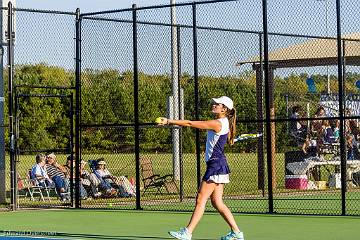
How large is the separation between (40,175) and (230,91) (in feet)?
15.2

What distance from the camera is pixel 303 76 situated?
82.8 ft

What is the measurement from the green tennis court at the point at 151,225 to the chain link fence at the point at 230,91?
0.96 m

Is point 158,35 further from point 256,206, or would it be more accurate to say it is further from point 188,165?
point 188,165

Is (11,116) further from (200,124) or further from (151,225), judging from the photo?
(200,124)

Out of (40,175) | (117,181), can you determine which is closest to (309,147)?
(117,181)

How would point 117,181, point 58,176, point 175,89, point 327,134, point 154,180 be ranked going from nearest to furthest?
1. point 58,176
2. point 117,181
3. point 175,89
4. point 154,180
5. point 327,134

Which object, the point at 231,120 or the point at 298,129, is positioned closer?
the point at 231,120

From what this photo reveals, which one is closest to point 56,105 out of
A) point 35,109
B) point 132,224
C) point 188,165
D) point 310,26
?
point 35,109

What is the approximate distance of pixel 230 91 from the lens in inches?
990

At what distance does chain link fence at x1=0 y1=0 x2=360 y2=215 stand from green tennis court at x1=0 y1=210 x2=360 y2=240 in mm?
957

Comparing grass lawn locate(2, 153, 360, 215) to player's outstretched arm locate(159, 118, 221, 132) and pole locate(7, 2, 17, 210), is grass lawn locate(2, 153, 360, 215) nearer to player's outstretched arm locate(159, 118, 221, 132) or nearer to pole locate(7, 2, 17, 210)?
pole locate(7, 2, 17, 210)

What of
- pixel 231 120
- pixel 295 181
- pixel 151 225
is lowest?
pixel 151 225

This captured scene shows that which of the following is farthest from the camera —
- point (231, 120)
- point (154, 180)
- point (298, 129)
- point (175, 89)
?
point (298, 129)

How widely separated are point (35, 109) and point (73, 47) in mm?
15242
